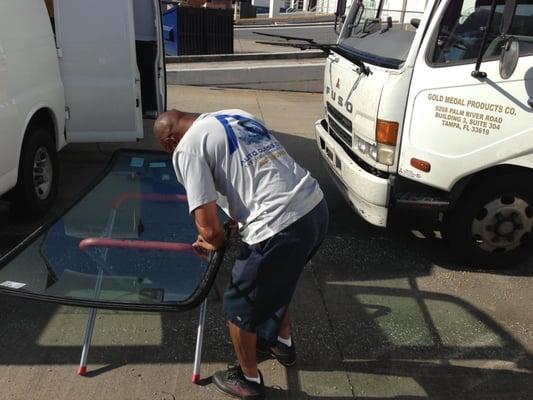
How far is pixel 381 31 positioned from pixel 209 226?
117 inches

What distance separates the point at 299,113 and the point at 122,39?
4.56 m

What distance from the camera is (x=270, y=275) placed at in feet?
7.08

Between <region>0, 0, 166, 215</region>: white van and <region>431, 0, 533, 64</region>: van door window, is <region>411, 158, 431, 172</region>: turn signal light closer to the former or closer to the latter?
<region>431, 0, 533, 64</region>: van door window

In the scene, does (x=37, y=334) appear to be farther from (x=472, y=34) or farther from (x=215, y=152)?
(x=472, y=34)

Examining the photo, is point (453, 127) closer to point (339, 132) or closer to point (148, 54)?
point (339, 132)

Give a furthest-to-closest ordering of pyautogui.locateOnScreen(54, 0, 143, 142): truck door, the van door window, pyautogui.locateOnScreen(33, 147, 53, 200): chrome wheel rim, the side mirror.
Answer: pyautogui.locateOnScreen(54, 0, 143, 142): truck door < pyautogui.locateOnScreen(33, 147, 53, 200): chrome wheel rim < the van door window < the side mirror

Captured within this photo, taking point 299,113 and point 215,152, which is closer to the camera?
point 215,152

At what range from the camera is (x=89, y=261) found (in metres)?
3.02

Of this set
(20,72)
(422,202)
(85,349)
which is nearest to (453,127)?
(422,202)

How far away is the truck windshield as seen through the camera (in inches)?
146

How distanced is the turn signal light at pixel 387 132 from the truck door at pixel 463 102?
0.25ft

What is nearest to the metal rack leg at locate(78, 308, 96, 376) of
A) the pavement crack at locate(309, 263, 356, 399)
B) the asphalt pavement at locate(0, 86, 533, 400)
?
the asphalt pavement at locate(0, 86, 533, 400)

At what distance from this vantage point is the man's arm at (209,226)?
6.71ft

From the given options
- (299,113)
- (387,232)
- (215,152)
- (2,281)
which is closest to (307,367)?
(215,152)
